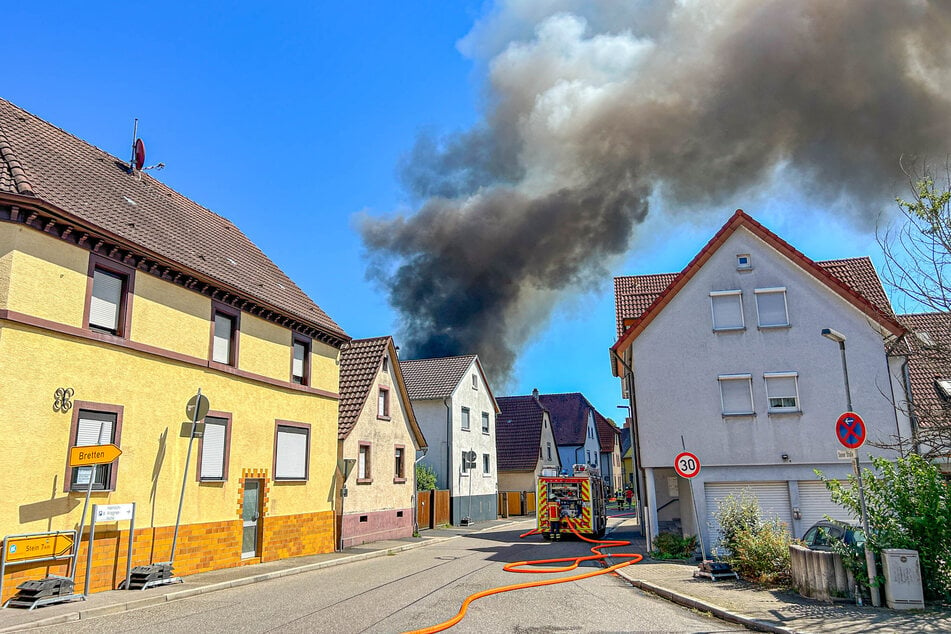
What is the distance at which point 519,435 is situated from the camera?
49094mm

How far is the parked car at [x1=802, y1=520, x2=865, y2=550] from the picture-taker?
1127 cm

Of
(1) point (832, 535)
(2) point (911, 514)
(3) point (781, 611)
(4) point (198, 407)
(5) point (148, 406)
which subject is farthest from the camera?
(4) point (198, 407)

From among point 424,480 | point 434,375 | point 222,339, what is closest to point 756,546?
point 222,339

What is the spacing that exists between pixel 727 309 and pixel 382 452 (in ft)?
44.9

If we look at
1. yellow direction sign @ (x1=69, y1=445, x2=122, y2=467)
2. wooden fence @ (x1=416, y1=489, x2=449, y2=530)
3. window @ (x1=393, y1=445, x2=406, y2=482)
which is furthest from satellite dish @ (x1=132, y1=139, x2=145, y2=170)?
wooden fence @ (x1=416, y1=489, x2=449, y2=530)

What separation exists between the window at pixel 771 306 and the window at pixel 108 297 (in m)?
16.8

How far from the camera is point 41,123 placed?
17266 millimetres

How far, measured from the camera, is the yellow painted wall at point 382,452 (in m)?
23.6

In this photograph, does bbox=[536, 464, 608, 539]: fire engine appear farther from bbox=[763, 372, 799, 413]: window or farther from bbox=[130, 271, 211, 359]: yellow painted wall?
bbox=[130, 271, 211, 359]: yellow painted wall

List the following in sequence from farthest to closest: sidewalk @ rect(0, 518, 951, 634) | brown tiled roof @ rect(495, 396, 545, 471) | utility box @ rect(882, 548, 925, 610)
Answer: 1. brown tiled roof @ rect(495, 396, 545, 471)
2. utility box @ rect(882, 548, 925, 610)
3. sidewalk @ rect(0, 518, 951, 634)

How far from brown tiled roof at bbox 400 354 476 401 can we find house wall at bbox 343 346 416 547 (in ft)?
24.6

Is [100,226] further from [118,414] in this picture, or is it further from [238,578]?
[238,578]

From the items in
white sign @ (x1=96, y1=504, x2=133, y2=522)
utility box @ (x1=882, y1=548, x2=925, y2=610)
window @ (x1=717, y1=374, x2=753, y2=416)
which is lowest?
utility box @ (x1=882, y1=548, x2=925, y2=610)

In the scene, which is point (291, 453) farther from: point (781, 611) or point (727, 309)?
point (781, 611)
